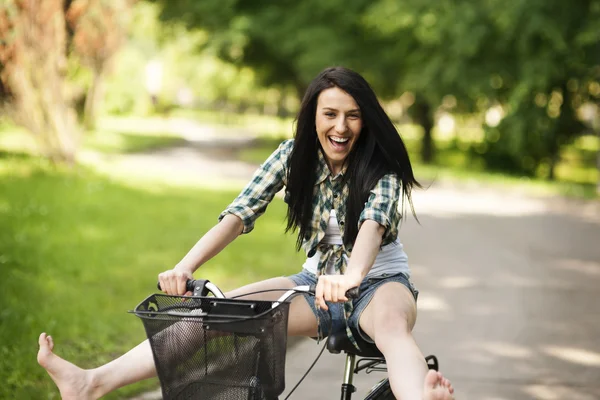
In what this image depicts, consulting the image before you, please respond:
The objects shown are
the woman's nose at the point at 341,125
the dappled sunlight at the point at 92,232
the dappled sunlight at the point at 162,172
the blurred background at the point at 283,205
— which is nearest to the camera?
the woman's nose at the point at 341,125

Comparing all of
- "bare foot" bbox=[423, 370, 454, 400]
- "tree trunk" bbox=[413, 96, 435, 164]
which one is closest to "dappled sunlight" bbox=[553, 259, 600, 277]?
"bare foot" bbox=[423, 370, 454, 400]

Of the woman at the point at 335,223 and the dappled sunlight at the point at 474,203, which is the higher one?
the woman at the point at 335,223

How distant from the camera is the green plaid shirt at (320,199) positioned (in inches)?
123

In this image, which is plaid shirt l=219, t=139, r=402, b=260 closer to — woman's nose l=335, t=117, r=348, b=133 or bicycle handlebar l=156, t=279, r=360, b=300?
woman's nose l=335, t=117, r=348, b=133

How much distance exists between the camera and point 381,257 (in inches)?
125

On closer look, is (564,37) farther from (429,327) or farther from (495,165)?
(429,327)

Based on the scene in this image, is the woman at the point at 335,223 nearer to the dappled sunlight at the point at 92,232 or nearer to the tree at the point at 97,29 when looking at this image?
the dappled sunlight at the point at 92,232

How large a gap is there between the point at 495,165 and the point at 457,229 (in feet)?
42.8

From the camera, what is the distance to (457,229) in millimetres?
12227

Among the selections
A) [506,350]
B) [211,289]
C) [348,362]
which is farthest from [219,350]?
[506,350]

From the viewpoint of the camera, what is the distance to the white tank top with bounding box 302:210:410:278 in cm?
314

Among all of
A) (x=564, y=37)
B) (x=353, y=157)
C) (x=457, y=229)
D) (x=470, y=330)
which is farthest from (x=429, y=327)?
(x=564, y=37)

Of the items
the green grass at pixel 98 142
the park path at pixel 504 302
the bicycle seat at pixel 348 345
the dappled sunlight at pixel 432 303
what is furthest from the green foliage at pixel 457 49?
the bicycle seat at pixel 348 345

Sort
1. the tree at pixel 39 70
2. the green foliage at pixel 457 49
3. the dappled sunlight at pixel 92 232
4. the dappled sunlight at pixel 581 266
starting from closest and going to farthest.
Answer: the dappled sunlight at pixel 581 266 → the dappled sunlight at pixel 92 232 → the tree at pixel 39 70 → the green foliage at pixel 457 49
